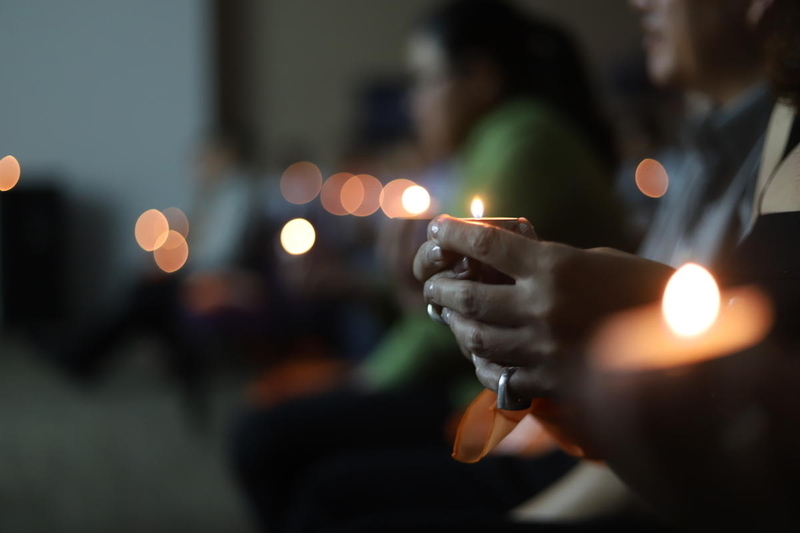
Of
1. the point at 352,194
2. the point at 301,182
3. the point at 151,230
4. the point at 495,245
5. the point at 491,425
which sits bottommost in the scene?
the point at 491,425

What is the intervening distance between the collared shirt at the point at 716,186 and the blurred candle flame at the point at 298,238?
0.57m

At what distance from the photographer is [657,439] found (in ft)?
1.13

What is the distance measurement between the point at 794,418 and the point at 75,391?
238 cm

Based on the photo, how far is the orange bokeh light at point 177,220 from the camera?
2.59 meters

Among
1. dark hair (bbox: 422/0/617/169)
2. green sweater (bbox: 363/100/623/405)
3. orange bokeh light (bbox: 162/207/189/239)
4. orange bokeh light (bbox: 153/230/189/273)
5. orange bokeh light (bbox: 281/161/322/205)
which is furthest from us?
orange bokeh light (bbox: 281/161/322/205)

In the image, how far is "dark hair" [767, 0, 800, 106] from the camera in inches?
14.7

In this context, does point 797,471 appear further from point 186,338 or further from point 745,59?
point 186,338

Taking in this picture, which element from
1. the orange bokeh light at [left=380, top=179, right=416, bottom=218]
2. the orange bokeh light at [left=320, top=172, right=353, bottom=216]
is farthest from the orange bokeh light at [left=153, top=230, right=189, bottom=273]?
the orange bokeh light at [left=380, top=179, right=416, bottom=218]

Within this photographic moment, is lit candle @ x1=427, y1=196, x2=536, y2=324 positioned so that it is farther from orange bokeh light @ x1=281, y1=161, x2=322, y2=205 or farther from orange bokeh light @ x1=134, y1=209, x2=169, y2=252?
orange bokeh light @ x1=281, y1=161, x2=322, y2=205

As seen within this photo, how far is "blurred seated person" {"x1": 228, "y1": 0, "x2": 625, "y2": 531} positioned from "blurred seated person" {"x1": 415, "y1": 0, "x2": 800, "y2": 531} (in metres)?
0.27

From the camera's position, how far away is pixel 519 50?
42.6 inches

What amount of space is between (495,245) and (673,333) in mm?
98

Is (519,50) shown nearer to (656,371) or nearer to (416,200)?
(416,200)

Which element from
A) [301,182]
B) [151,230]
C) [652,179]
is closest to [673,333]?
[652,179]
